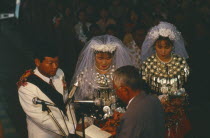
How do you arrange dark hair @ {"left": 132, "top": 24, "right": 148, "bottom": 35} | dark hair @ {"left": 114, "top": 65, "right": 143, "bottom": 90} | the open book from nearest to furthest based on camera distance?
dark hair @ {"left": 114, "top": 65, "right": 143, "bottom": 90} < the open book < dark hair @ {"left": 132, "top": 24, "right": 148, "bottom": 35}

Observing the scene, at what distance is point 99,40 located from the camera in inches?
179

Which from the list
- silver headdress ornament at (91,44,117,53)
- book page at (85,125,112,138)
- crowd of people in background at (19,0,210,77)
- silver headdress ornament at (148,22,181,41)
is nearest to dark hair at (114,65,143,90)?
book page at (85,125,112,138)

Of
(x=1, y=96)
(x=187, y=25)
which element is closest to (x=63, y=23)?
(x=1, y=96)

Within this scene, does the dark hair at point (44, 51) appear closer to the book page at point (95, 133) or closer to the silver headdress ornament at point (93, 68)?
the silver headdress ornament at point (93, 68)

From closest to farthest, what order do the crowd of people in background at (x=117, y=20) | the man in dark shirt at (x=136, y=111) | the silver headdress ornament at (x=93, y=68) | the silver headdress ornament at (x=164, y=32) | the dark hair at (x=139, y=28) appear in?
the man in dark shirt at (x=136, y=111) → the silver headdress ornament at (x=93, y=68) → the silver headdress ornament at (x=164, y=32) → the dark hair at (x=139, y=28) → the crowd of people in background at (x=117, y=20)

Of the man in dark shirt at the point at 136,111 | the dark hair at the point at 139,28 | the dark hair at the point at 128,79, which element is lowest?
the man in dark shirt at the point at 136,111

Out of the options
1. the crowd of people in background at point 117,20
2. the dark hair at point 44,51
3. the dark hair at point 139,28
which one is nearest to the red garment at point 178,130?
the dark hair at point 44,51

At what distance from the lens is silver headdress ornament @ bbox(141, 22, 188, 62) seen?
4.68 m

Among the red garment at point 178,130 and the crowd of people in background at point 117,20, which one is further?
the crowd of people in background at point 117,20

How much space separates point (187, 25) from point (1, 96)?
5473 millimetres

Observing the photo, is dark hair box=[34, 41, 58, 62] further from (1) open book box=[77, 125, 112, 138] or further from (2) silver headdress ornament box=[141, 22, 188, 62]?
(2) silver headdress ornament box=[141, 22, 188, 62]

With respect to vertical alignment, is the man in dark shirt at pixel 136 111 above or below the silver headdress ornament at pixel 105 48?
below

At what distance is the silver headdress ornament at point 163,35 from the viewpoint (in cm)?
468

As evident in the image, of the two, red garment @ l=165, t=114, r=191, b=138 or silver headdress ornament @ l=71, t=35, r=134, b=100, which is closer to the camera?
red garment @ l=165, t=114, r=191, b=138
